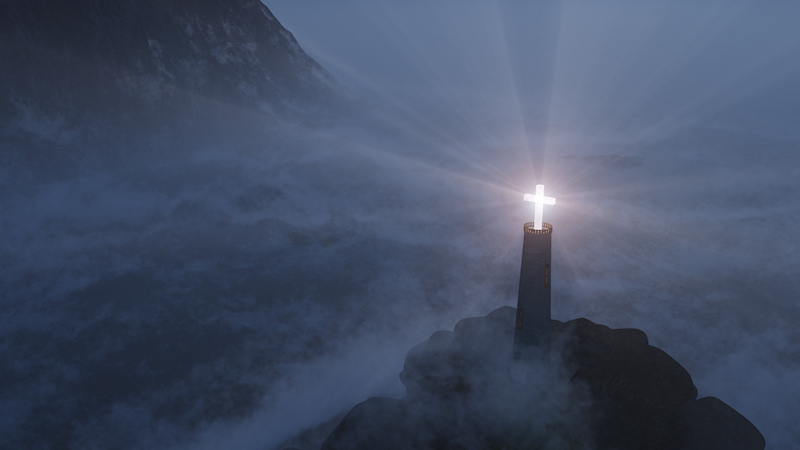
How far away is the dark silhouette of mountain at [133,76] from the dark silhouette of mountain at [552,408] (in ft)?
150

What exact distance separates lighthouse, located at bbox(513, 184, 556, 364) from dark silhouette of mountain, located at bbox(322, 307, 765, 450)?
878mm

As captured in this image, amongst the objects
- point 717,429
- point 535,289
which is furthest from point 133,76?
point 717,429

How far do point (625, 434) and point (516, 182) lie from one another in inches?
1589

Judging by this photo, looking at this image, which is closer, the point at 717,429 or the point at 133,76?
the point at 717,429

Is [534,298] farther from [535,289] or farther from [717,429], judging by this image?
[717,429]

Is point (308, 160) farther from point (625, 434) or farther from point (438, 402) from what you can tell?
point (625, 434)

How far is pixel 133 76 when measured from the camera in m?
51.4

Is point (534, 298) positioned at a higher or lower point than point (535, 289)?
lower

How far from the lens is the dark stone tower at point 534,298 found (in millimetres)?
13656

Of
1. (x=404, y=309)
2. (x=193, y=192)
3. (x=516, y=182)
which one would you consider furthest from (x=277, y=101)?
(x=404, y=309)

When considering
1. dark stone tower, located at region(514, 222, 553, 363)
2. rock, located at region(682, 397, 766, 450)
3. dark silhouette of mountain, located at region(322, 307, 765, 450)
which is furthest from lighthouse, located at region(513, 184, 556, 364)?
rock, located at region(682, 397, 766, 450)

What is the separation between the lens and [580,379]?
53.3 ft

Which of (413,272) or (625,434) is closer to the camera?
(625,434)

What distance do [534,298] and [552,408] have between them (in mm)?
3892
